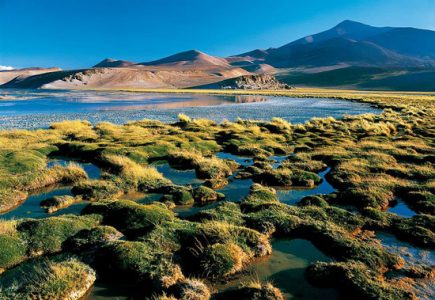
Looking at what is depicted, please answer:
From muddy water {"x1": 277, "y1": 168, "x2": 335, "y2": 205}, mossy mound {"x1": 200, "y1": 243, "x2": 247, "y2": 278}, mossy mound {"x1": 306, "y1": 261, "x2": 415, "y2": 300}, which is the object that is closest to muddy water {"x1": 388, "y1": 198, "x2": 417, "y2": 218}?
muddy water {"x1": 277, "y1": 168, "x2": 335, "y2": 205}

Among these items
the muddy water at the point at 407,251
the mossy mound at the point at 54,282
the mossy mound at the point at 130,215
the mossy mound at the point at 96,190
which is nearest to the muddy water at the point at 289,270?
the muddy water at the point at 407,251

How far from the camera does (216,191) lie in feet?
61.6

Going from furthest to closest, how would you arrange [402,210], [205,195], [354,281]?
[205,195] < [402,210] < [354,281]

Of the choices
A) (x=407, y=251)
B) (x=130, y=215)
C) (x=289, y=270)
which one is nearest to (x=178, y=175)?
(x=130, y=215)

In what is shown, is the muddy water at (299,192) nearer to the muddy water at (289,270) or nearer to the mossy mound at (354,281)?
the muddy water at (289,270)

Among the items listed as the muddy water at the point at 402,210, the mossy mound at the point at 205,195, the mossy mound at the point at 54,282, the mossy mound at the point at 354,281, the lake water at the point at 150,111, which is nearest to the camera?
the mossy mound at the point at 54,282

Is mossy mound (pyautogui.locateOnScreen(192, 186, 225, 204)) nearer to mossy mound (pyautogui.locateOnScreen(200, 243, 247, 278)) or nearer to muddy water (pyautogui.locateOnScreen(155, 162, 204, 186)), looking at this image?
muddy water (pyautogui.locateOnScreen(155, 162, 204, 186))

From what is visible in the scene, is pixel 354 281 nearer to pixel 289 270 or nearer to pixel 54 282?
pixel 289 270

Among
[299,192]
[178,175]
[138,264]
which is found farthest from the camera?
[178,175]

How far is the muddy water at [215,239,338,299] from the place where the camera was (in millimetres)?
10062

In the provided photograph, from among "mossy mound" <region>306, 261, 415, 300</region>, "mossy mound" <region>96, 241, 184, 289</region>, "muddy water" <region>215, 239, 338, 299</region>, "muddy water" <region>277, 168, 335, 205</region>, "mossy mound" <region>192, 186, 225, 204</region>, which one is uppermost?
"mossy mound" <region>96, 241, 184, 289</region>

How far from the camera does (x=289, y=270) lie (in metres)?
11.2

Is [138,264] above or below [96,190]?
below

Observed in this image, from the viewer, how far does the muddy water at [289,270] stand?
1006 cm
